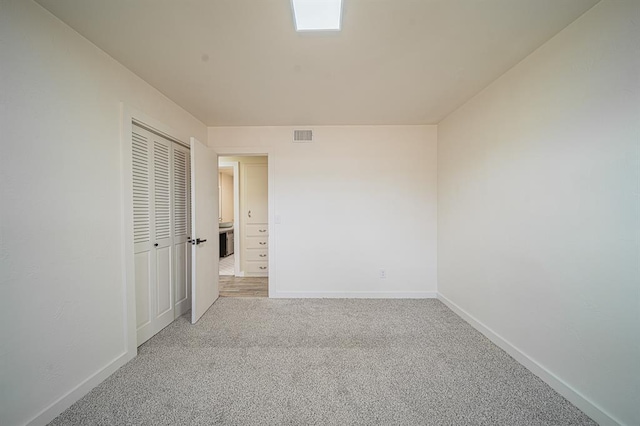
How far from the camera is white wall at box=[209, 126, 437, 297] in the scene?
3014 millimetres

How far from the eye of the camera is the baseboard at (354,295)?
301 centimetres

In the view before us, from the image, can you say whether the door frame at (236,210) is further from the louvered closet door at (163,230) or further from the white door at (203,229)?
the louvered closet door at (163,230)

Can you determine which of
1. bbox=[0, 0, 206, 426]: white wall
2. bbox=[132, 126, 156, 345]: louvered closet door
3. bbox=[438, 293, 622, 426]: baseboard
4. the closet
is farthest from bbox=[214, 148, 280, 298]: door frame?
bbox=[438, 293, 622, 426]: baseboard

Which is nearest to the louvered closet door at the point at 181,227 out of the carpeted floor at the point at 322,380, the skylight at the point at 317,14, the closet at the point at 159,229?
the closet at the point at 159,229

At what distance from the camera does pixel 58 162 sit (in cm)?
132

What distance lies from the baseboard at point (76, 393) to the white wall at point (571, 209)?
3161 mm

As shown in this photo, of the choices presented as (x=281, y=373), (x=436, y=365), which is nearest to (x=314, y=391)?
(x=281, y=373)

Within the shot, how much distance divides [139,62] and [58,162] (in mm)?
978

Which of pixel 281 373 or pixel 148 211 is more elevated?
pixel 148 211

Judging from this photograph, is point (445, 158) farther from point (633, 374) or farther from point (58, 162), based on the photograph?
point (58, 162)

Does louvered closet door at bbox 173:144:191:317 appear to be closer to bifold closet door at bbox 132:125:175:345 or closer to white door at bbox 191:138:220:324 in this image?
bifold closet door at bbox 132:125:175:345

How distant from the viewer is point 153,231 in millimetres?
2139

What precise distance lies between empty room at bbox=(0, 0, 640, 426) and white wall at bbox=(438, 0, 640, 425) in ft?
0.04

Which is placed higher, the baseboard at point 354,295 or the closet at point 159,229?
the closet at point 159,229
